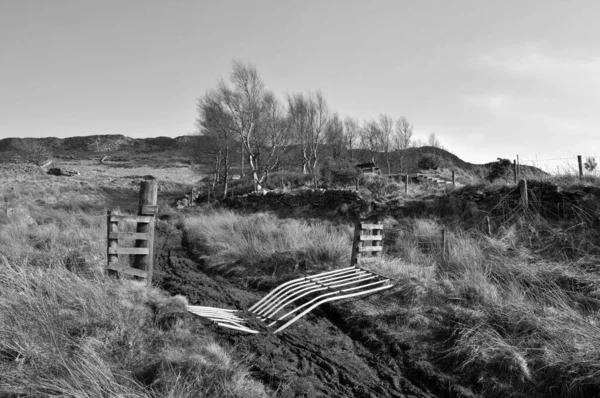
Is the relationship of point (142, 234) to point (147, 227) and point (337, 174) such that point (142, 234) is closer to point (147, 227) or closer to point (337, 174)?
point (147, 227)


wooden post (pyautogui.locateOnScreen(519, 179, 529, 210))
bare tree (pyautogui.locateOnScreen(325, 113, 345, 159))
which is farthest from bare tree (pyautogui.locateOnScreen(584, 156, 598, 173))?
bare tree (pyautogui.locateOnScreen(325, 113, 345, 159))

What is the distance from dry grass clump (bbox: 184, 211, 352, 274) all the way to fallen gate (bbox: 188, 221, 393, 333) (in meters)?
0.85

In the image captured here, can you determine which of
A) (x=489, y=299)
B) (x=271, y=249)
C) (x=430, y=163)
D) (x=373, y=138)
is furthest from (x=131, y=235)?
(x=373, y=138)

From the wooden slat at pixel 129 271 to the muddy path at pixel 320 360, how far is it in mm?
1077

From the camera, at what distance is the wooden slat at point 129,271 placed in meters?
5.91

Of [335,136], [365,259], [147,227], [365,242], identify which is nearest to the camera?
[147,227]

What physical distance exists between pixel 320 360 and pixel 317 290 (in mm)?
2046

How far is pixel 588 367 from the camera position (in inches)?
149

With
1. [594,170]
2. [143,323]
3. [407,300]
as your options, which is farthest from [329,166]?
[143,323]

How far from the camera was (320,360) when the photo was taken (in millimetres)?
4562

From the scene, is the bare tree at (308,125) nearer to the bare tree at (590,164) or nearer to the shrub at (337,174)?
the shrub at (337,174)

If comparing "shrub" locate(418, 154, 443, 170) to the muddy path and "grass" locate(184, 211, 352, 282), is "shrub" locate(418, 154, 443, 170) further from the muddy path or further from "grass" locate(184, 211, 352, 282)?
the muddy path

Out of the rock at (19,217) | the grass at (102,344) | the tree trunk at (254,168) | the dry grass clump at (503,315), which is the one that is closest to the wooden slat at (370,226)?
the dry grass clump at (503,315)

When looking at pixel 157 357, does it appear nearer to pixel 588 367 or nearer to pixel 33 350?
pixel 33 350
